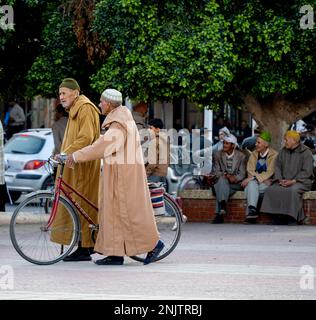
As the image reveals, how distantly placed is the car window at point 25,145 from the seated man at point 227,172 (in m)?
5.20

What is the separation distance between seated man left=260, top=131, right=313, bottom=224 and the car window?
6329mm

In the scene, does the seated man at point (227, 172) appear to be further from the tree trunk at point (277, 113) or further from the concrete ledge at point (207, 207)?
the tree trunk at point (277, 113)

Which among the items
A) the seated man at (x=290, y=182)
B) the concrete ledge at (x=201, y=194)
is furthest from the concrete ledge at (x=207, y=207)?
the seated man at (x=290, y=182)

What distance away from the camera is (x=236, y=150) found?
66.2 ft

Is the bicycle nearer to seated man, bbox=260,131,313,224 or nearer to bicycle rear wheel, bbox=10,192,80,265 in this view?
bicycle rear wheel, bbox=10,192,80,265

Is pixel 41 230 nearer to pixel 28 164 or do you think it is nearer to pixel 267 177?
pixel 267 177

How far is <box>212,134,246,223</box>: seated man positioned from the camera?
19516 mm

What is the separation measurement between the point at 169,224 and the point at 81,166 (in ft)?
3.83

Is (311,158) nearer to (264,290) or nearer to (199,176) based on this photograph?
(199,176)

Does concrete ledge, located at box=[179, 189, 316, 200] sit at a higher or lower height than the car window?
lower

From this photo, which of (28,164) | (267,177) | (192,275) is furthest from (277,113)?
(192,275)

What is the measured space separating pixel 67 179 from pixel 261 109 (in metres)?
8.05

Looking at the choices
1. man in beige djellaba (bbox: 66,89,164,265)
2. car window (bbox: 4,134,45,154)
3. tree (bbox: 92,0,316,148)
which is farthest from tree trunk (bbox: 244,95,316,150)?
man in beige djellaba (bbox: 66,89,164,265)
